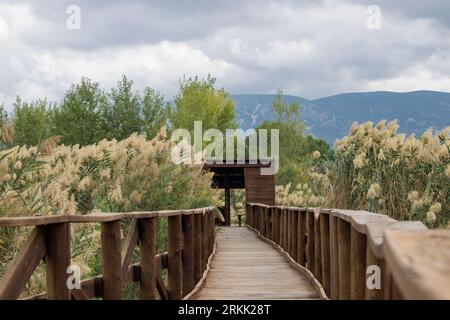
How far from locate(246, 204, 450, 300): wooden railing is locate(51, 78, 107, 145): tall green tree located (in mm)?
20871

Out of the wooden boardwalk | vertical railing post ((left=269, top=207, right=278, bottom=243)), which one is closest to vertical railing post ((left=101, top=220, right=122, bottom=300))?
the wooden boardwalk

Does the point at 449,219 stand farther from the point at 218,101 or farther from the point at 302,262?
the point at 218,101

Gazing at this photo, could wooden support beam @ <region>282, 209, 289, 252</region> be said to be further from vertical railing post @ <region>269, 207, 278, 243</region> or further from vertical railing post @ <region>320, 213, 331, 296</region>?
vertical railing post @ <region>320, 213, 331, 296</region>

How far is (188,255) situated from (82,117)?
23342 mm

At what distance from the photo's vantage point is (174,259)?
7.23 meters

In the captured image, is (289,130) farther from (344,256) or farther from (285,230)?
(344,256)

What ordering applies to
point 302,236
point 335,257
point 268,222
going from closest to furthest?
1. point 335,257
2. point 302,236
3. point 268,222

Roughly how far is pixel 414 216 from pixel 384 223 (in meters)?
5.81

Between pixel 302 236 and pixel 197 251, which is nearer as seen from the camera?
pixel 197 251

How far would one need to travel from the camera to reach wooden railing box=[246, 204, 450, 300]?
4.47ft

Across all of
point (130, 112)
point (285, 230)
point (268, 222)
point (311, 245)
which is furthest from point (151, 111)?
point (311, 245)

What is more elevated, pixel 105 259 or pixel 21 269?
pixel 21 269

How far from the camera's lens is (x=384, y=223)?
10.2 feet

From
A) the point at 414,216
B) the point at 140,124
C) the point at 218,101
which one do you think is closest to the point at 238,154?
the point at 218,101
